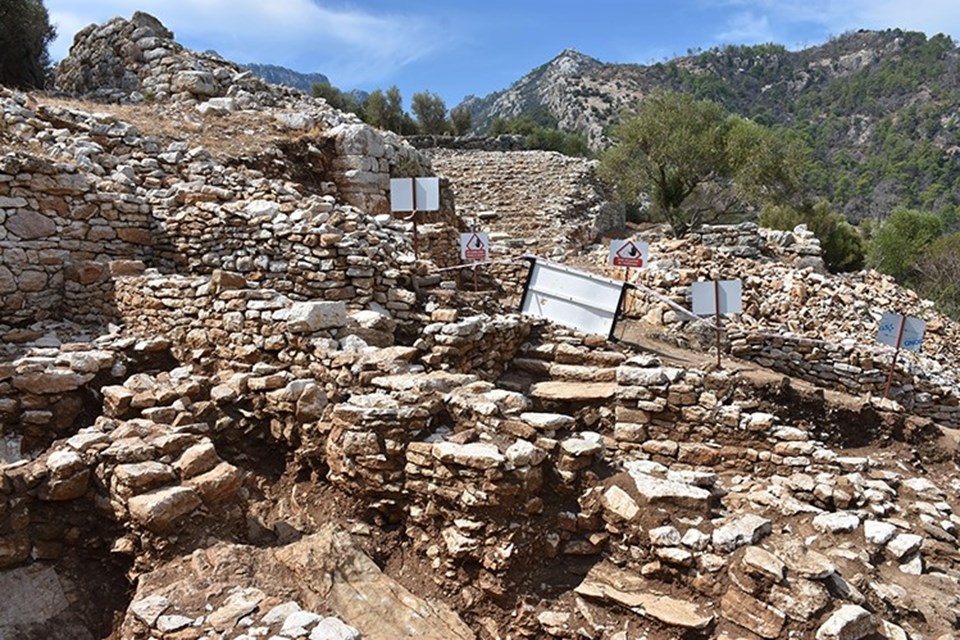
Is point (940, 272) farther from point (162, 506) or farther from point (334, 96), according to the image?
point (334, 96)

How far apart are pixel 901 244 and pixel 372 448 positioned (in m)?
34.5

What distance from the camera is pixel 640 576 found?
3990 mm

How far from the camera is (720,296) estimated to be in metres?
7.61

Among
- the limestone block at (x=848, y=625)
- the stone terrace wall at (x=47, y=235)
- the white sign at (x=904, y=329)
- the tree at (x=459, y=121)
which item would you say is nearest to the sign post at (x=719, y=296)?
the white sign at (x=904, y=329)

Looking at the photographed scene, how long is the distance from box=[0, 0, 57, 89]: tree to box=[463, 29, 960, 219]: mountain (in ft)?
207

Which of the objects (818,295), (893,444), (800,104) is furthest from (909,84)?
(893,444)

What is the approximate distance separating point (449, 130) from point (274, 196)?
36520 millimetres

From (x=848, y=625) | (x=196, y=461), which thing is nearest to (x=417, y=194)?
(x=196, y=461)

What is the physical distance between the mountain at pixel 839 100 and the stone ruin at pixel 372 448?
6518cm

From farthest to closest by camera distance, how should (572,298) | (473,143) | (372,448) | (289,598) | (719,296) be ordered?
(473,143), (572,298), (719,296), (372,448), (289,598)

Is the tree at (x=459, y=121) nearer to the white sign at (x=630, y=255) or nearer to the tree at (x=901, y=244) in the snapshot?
the tree at (x=901, y=244)

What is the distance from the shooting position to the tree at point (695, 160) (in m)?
21.7

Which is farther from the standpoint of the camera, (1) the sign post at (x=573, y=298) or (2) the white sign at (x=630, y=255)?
(2) the white sign at (x=630, y=255)

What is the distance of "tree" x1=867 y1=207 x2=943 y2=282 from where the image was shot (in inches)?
1135
